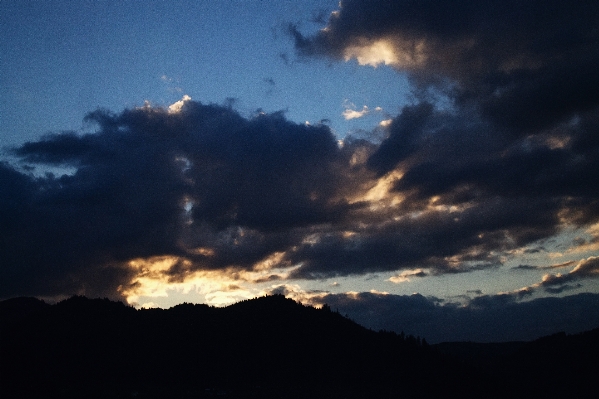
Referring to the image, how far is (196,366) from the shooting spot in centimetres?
14250

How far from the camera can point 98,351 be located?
14100 centimetres

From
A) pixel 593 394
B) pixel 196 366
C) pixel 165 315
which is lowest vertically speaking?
pixel 593 394

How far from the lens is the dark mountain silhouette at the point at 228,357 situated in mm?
127188

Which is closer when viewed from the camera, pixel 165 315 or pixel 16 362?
pixel 16 362

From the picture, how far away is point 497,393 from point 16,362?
16016 cm

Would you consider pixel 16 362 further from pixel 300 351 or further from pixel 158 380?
pixel 300 351

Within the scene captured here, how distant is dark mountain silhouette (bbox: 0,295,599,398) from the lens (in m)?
127

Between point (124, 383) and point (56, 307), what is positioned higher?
point (56, 307)

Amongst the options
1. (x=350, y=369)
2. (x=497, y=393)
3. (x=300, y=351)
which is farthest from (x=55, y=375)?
(x=497, y=393)

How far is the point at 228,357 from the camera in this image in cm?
15175

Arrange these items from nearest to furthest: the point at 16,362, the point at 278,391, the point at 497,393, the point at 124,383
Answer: the point at 16,362 → the point at 124,383 → the point at 278,391 → the point at 497,393

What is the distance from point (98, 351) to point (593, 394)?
18534cm

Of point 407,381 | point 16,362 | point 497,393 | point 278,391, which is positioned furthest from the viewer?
point 497,393

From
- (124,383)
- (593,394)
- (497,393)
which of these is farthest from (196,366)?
(593,394)
